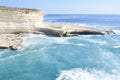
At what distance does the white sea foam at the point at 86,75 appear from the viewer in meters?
→ 28.4

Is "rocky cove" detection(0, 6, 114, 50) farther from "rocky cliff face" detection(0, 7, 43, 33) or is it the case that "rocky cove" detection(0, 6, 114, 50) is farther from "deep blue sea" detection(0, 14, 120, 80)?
"deep blue sea" detection(0, 14, 120, 80)

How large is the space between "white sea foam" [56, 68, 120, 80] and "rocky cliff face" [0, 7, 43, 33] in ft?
81.7

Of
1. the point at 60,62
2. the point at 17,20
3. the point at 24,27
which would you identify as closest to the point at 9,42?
the point at 60,62

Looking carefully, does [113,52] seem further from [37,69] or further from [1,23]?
[1,23]

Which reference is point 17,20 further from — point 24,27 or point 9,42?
point 9,42

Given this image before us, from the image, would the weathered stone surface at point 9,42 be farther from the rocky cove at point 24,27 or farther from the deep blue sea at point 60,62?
the deep blue sea at point 60,62

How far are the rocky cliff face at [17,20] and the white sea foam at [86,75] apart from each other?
2489cm

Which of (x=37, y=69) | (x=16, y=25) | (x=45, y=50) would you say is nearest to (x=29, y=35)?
(x=16, y=25)

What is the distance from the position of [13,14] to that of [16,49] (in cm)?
1437

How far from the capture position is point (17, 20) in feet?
176

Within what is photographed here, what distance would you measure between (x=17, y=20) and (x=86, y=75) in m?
28.4

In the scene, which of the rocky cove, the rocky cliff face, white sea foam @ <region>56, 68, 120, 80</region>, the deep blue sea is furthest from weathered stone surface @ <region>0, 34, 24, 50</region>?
white sea foam @ <region>56, 68, 120, 80</region>

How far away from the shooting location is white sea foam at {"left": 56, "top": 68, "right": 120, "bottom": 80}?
1119 inches

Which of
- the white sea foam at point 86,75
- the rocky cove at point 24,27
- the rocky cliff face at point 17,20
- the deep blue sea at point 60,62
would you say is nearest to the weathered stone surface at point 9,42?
the rocky cove at point 24,27
